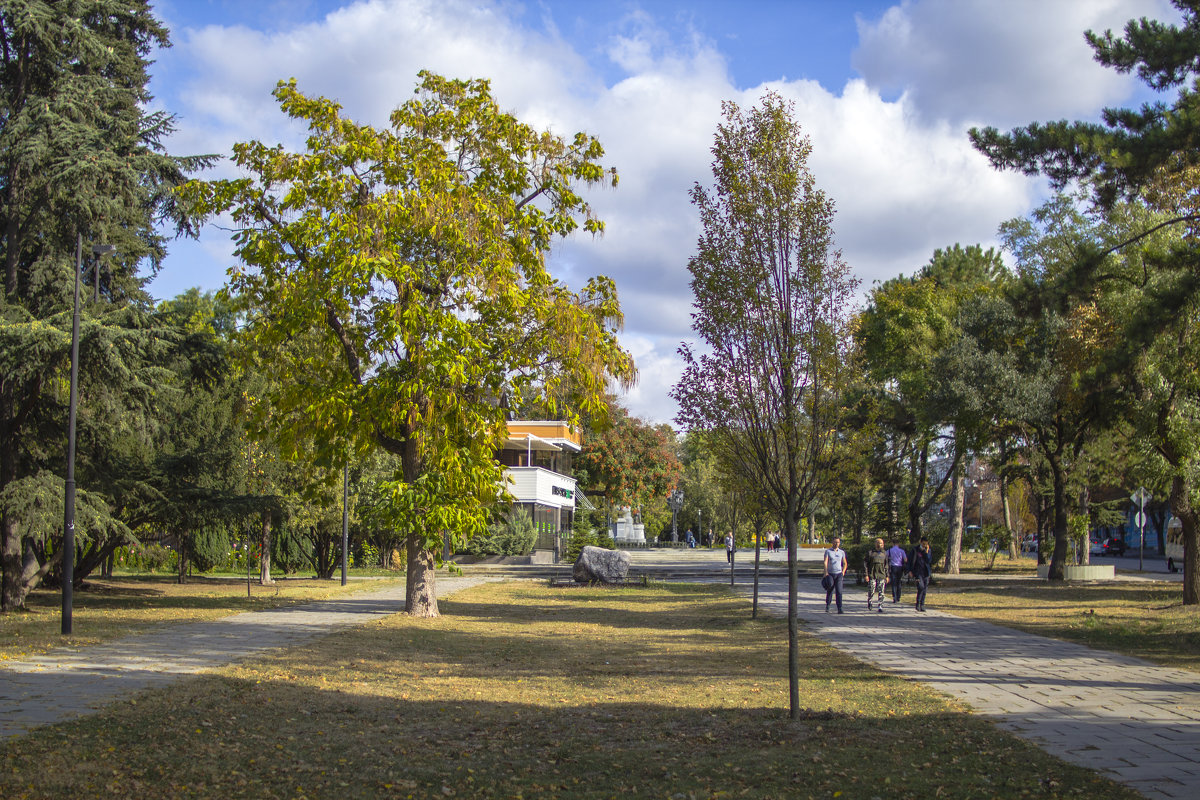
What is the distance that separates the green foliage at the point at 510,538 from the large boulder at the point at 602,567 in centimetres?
1240

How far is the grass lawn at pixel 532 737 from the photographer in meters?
6.57

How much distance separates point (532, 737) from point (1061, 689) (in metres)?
6.33

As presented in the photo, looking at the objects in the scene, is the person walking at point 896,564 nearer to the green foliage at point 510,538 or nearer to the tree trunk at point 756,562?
the tree trunk at point 756,562

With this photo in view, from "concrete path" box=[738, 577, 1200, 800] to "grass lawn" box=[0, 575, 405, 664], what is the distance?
12064 mm

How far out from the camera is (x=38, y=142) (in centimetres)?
1795

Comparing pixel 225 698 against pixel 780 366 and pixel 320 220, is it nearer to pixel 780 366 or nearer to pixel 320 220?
pixel 780 366

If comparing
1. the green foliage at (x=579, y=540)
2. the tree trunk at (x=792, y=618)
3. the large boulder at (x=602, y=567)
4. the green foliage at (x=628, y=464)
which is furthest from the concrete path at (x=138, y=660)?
the green foliage at (x=628, y=464)

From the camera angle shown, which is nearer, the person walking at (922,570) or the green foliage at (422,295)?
the green foliage at (422,295)

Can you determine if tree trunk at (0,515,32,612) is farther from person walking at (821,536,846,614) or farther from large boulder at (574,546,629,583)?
person walking at (821,536,846,614)

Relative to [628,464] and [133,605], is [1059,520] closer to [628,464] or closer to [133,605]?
[133,605]

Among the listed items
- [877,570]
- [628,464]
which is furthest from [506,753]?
[628,464]

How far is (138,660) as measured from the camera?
1234 centimetres

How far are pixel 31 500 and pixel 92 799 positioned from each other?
45.9ft

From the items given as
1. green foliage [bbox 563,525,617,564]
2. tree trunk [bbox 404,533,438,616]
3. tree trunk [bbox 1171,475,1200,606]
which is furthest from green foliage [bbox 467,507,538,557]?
tree trunk [bbox 1171,475,1200,606]
